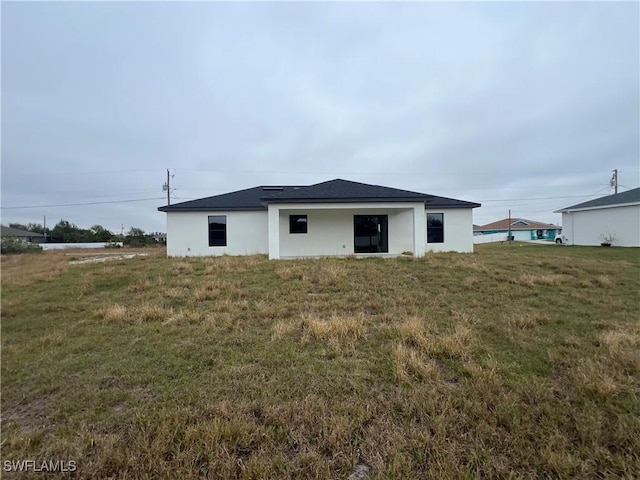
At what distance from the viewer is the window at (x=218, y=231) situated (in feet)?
53.2

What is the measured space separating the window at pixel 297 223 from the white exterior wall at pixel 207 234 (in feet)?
6.14

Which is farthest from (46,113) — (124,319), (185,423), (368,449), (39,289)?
(368,449)

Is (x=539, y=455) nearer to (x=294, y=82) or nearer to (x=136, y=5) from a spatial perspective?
(x=136, y=5)

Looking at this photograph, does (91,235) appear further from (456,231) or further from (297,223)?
(456,231)

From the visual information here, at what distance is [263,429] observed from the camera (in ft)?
7.82

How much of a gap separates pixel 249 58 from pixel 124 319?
13.7 meters

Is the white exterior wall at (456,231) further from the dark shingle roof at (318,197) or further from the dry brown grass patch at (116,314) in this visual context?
the dry brown grass patch at (116,314)

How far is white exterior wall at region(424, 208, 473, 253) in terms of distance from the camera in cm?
1689

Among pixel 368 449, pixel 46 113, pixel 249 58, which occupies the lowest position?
pixel 368 449

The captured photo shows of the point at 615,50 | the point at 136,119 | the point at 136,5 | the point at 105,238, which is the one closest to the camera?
the point at 136,5

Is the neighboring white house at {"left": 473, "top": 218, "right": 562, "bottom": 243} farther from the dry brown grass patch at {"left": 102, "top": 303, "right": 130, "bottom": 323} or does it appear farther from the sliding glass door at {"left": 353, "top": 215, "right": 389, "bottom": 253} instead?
the dry brown grass patch at {"left": 102, "top": 303, "right": 130, "bottom": 323}

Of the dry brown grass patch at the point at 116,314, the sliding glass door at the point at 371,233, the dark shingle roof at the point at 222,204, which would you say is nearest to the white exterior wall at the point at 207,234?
the dark shingle roof at the point at 222,204

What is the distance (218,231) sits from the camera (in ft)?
53.5

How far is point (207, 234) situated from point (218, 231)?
609mm
